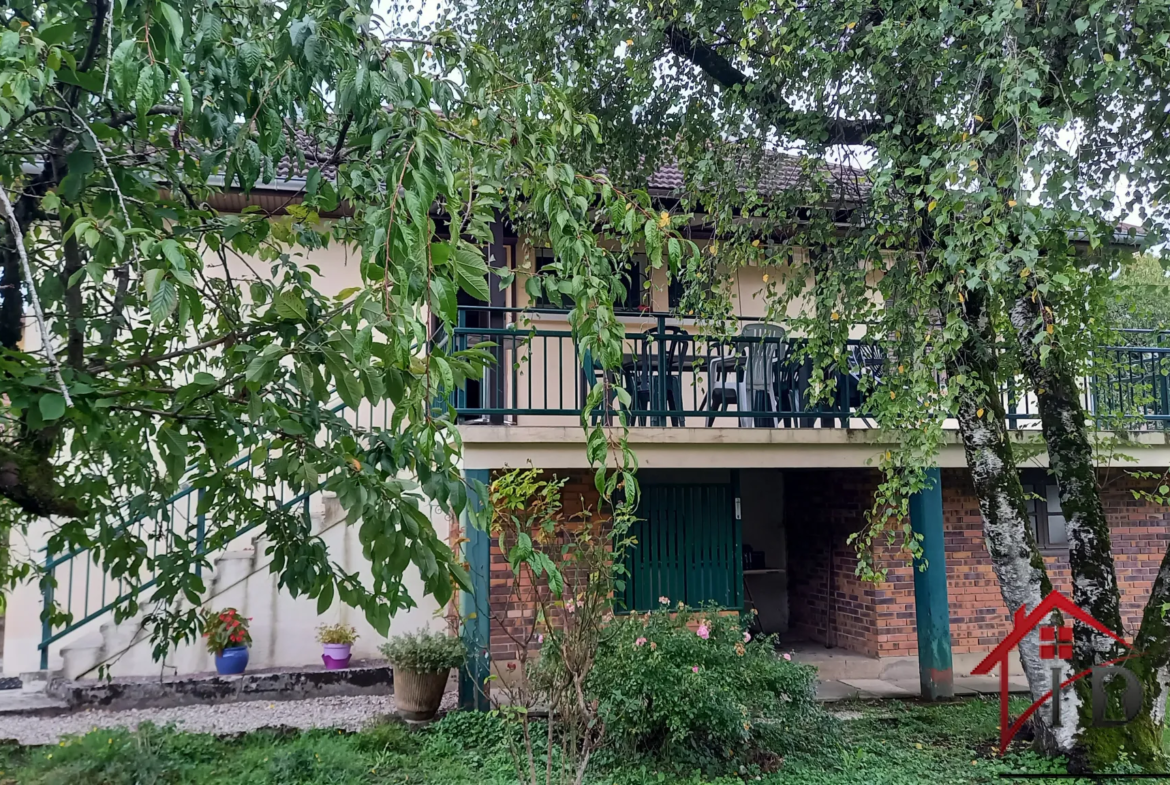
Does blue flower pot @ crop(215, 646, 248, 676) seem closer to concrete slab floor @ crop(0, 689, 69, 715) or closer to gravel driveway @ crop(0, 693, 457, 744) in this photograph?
gravel driveway @ crop(0, 693, 457, 744)

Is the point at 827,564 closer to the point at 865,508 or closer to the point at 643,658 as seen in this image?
the point at 865,508

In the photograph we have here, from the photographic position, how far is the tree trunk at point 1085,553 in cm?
512

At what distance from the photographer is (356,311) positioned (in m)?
1.77

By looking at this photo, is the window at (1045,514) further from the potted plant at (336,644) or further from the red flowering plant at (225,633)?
the red flowering plant at (225,633)

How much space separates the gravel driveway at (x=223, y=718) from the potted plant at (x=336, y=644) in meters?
0.42

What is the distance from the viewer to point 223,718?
6.47 m

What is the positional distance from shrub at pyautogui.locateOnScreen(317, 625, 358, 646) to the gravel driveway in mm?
580

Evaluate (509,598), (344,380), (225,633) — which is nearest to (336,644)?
(225,633)

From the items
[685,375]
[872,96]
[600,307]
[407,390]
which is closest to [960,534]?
[685,375]

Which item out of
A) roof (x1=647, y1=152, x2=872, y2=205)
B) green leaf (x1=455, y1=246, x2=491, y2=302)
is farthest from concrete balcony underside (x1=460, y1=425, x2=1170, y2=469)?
green leaf (x1=455, y1=246, x2=491, y2=302)

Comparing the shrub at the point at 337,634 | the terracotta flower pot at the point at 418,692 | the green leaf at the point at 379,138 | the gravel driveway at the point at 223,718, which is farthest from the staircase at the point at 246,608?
the green leaf at the point at 379,138

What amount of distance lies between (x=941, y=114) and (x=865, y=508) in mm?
4886

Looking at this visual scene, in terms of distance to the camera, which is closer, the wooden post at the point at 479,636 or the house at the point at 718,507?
the wooden post at the point at 479,636

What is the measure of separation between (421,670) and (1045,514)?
712 centimetres
